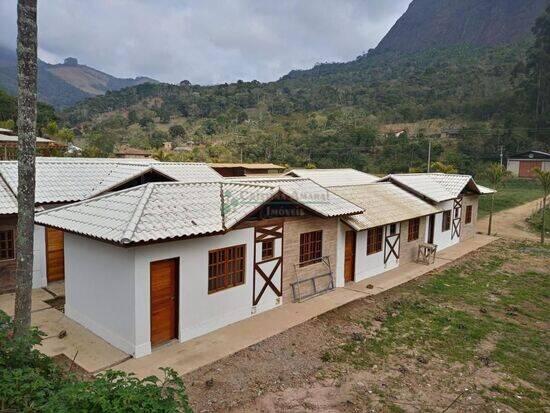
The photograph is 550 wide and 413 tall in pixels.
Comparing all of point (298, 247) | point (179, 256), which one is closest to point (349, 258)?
point (298, 247)

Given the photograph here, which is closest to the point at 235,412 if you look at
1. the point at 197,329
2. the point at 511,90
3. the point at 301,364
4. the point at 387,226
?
the point at 301,364

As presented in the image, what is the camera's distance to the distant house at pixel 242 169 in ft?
87.1

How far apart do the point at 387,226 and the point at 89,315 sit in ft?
36.1

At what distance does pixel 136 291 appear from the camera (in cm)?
866

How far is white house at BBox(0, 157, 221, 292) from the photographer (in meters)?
12.4

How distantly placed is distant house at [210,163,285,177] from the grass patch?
16.3 metres

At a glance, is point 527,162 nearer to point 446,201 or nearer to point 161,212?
point 446,201

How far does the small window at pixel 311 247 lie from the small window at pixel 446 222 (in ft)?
32.9

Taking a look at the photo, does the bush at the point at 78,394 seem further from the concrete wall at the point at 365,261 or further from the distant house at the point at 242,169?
the distant house at the point at 242,169

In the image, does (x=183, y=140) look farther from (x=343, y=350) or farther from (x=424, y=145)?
(x=343, y=350)

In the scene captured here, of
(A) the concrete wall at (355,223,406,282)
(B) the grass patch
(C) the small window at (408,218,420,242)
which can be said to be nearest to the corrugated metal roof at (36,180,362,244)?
(A) the concrete wall at (355,223,406,282)

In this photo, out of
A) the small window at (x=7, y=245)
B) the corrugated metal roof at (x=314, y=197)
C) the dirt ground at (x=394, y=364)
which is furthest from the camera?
the corrugated metal roof at (x=314, y=197)

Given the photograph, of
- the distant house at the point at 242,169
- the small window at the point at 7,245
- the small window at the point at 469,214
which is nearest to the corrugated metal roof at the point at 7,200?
the small window at the point at 7,245

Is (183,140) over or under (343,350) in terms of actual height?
over
